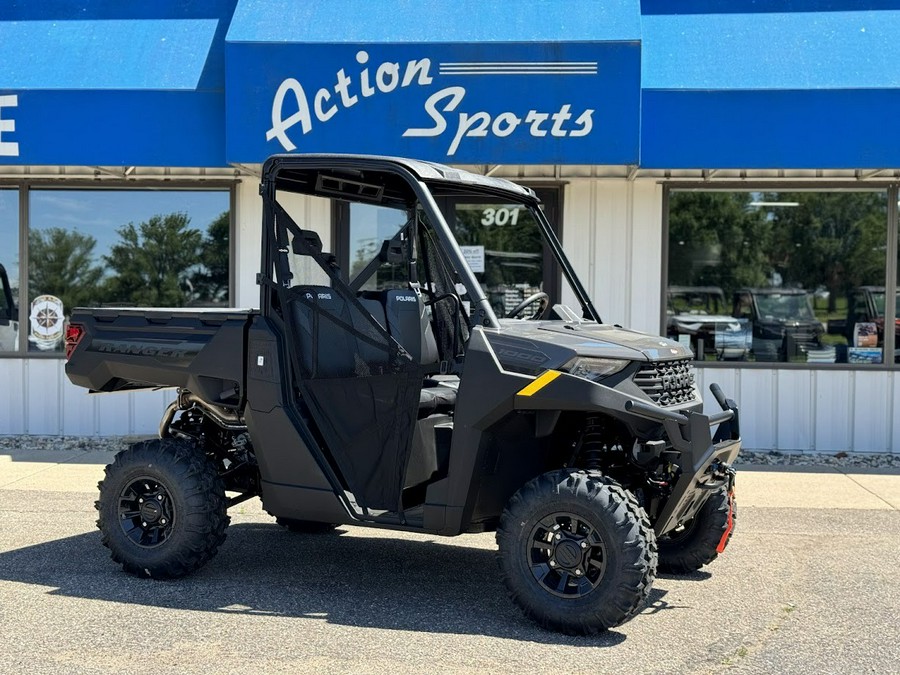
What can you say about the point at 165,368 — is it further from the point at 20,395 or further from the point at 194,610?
the point at 20,395

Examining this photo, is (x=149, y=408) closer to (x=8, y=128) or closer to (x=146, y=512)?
(x=8, y=128)

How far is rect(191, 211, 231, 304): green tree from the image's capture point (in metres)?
10.5

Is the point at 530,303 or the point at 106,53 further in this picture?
the point at 106,53

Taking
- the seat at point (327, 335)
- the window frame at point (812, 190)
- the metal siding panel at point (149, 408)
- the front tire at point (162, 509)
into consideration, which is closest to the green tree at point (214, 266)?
the metal siding panel at point (149, 408)

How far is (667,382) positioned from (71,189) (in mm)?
7735

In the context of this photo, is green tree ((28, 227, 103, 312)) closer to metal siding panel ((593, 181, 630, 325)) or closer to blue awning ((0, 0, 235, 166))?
blue awning ((0, 0, 235, 166))

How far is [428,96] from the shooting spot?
8836mm

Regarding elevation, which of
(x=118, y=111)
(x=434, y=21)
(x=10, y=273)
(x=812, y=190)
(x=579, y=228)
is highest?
(x=434, y=21)

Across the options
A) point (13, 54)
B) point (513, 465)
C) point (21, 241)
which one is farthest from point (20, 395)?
point (513, 465)

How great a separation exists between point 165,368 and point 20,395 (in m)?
5.63

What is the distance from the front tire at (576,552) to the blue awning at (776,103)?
194 inches

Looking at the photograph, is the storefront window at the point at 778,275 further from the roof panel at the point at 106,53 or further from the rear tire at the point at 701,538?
the roof panel at the point at 106,53

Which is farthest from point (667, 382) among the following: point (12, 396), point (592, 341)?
point (12, 396)

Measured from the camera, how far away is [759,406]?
392 inches
